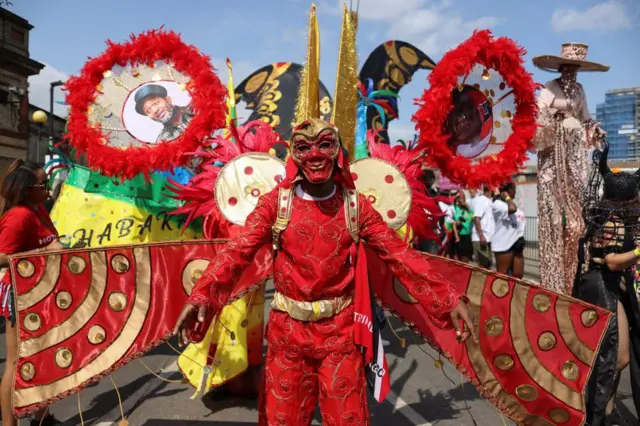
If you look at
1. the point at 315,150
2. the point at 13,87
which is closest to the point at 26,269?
the point at 315,150

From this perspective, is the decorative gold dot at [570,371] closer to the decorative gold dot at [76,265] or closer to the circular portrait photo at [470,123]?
the circular portrait photo at [470,123]

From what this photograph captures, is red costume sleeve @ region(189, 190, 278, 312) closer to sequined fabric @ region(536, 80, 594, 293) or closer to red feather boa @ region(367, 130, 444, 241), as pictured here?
red feather boa @ region(367, 130, 444, 241)

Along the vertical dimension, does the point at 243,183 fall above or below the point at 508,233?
above

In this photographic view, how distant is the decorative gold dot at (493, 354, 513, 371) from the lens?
10.7ft

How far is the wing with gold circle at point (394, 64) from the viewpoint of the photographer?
27.2ft

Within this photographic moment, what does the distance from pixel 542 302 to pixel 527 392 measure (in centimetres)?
51

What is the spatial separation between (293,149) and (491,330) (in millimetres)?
1635

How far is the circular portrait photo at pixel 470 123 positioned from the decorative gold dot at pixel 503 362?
125cm

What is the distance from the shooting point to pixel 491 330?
3.32 m

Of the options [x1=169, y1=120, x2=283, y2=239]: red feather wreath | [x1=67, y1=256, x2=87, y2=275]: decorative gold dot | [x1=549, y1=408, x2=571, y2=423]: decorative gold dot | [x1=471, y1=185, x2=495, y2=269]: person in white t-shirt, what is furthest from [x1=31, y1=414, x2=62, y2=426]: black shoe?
[x1=471, y1=185, x2=495, y2=269]: person in white t-shirt

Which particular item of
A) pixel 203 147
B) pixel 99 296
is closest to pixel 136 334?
pixel 99 296

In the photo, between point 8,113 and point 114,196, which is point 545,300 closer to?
point 114,196

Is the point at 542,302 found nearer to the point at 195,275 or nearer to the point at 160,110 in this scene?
the point at 195,275

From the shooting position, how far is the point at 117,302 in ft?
10.7
